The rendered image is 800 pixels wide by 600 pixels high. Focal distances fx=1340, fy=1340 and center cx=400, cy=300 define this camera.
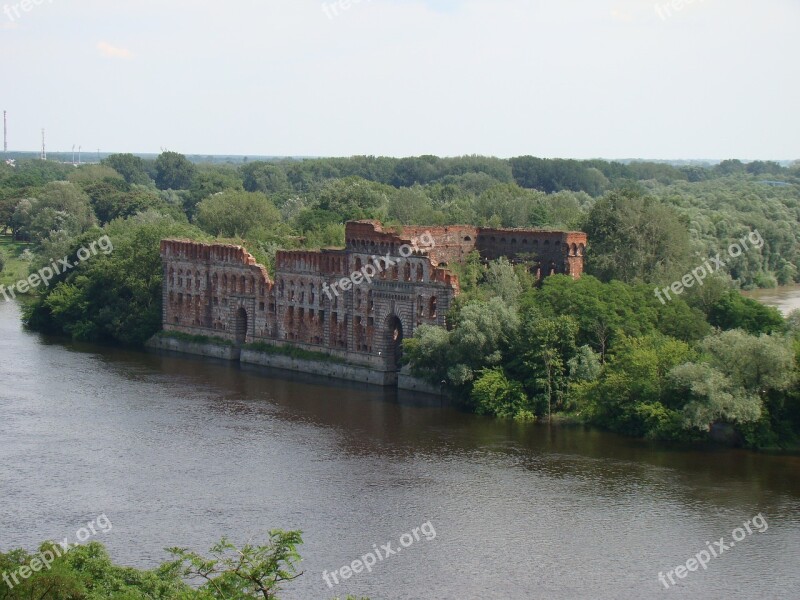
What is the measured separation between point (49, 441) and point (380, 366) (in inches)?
818

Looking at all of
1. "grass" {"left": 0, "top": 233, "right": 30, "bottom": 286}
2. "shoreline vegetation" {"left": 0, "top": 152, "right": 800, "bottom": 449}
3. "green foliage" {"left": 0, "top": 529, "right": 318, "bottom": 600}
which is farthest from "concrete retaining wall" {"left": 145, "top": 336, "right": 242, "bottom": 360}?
"green foliage" {"left": 0, "top": 529, "right": 318, "bottom": 600}

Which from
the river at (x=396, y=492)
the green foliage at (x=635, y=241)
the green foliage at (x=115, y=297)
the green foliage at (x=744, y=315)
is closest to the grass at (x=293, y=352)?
the river at (x=396, y=492)

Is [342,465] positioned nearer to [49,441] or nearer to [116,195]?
[49,441]

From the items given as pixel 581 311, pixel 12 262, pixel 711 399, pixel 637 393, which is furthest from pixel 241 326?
pixel 12 262

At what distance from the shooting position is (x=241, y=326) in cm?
8488

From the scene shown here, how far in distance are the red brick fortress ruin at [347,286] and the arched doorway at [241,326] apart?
0.21 ft

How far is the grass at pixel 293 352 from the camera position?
77562mm

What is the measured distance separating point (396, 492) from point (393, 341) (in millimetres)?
23760

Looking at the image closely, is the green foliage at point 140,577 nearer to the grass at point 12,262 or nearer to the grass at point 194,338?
the grass at point 194,338

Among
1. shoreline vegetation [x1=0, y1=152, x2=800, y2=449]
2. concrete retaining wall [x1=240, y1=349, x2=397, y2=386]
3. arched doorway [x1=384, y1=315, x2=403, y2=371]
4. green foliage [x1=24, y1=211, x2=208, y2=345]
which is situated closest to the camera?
shoreline vegetation [x1=0, y1=152, x2=800, y2=449]

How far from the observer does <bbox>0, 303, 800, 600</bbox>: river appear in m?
43.3

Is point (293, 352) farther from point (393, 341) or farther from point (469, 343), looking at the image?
point (469, 343)

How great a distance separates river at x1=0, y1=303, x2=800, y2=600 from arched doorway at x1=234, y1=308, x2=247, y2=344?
12941 millimetres

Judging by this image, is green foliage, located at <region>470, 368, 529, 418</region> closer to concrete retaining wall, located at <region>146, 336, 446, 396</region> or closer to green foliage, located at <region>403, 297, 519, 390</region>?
green foliage, located at <region>403, 297, 519, 390</region>
